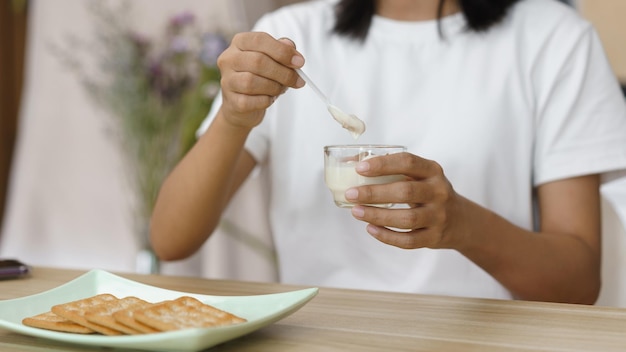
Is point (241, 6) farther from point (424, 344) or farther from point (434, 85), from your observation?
point (424, 344)

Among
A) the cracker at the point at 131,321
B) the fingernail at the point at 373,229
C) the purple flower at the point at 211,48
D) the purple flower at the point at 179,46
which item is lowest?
the cracker at the point at 131,321

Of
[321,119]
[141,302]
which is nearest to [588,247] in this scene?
[321,119]

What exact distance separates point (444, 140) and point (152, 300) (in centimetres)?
75

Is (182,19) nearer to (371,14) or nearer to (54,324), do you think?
(371,14)

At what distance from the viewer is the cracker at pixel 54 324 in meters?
0.93

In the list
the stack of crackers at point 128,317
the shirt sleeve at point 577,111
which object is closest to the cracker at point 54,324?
the stack of crackers at point 128,317

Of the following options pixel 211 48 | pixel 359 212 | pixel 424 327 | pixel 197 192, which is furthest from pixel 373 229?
pixel 211 48

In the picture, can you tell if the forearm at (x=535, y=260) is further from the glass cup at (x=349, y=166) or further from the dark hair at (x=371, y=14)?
the dark hair at (x=371, y=14)

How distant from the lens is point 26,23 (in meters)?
3.68

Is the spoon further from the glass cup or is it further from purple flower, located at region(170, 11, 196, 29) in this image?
purple flower, located at region(170, 11, 196, 29)

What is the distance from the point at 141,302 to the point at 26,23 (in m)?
3.01

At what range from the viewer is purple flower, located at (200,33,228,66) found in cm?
254

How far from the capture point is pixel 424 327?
3.28 feet

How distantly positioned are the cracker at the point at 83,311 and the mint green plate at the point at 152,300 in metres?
0.02
